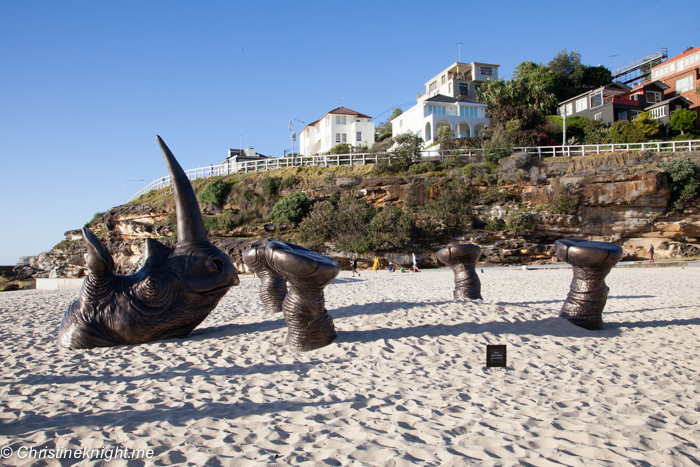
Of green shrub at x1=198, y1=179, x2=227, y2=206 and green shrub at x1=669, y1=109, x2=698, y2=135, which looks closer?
green shrub at x1=198, y1=179, x2=227, y2=206

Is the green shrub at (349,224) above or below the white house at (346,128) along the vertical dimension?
below

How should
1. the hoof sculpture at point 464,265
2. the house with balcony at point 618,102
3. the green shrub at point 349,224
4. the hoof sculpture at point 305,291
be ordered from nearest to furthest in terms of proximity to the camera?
1. the hoof sculpture at point 305,291
2. the hoof sculpture at point 464,265
3. the green shrub at point 349,224
4. the house with balcony at point 618,102

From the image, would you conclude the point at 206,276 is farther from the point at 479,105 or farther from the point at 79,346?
the point at 479,105

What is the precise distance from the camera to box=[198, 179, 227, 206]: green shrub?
1303 inches

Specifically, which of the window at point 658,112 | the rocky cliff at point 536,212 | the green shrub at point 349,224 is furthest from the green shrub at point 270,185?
the window at point 658,112

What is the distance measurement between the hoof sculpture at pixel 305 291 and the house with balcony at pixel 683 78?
51.0 metres

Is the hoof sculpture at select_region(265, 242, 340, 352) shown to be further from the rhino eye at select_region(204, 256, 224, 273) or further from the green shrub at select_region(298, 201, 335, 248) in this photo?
the green shrub at select_region(298, 201, 335, 248)

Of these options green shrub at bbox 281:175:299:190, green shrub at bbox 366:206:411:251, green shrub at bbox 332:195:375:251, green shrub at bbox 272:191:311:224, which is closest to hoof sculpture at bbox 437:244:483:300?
green shrub at bbox 366:206:411:251

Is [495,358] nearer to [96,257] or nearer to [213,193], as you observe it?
[96,257]

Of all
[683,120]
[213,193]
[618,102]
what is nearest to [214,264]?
[213,193]

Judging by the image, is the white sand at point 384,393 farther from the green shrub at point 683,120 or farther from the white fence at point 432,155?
the green shrub at point 683,120

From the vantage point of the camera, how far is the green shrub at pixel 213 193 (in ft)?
109

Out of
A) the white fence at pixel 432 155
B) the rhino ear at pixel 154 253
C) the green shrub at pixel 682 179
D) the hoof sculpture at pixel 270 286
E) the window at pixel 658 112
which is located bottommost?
the hoof sculpture at pixel 270 286

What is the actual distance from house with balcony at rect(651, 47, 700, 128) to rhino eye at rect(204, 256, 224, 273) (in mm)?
51452
